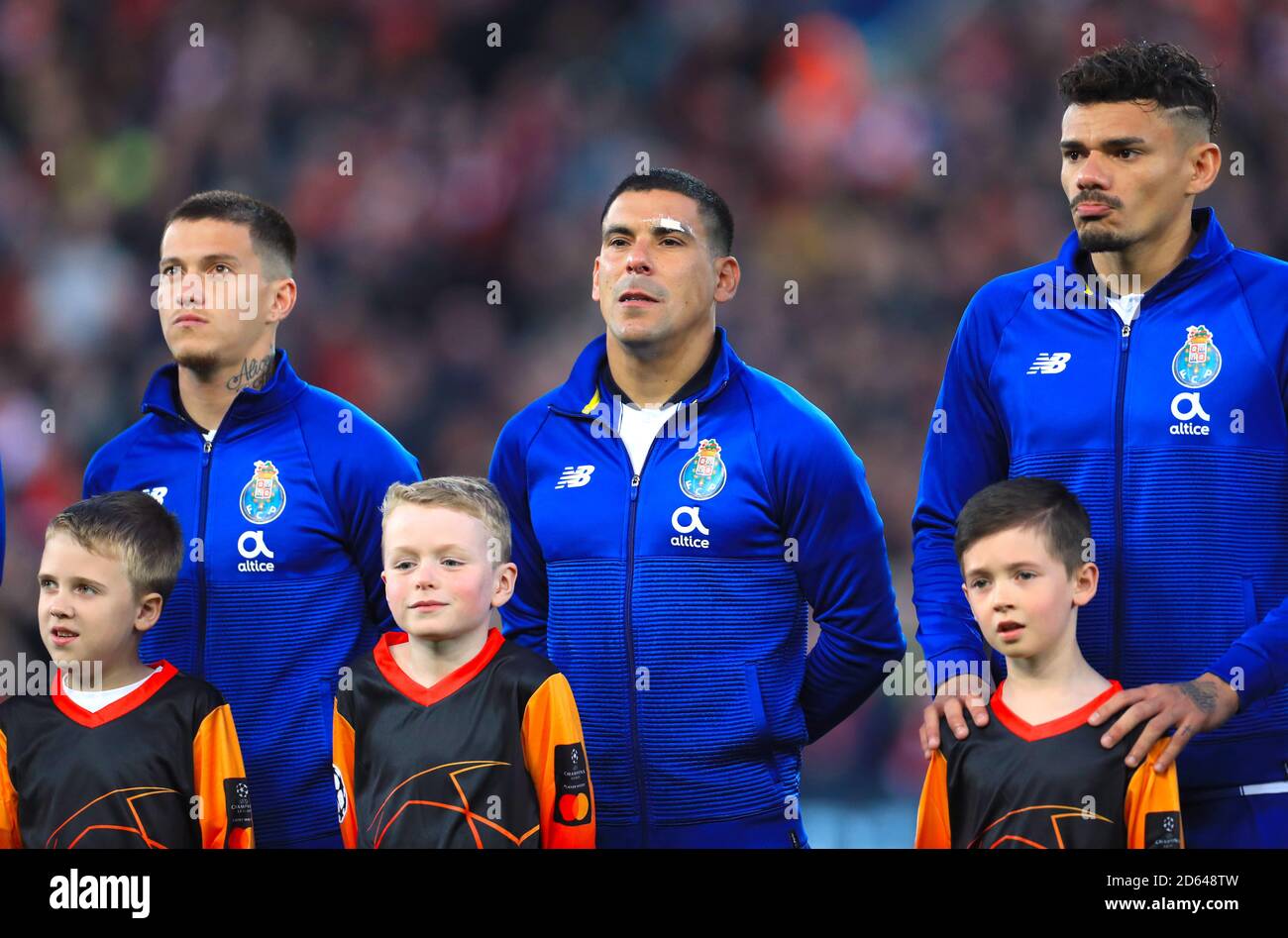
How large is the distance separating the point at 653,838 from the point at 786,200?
319 centimetres

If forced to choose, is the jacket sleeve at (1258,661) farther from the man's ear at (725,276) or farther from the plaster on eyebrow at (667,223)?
the plaster on eyebrow at (667,223)

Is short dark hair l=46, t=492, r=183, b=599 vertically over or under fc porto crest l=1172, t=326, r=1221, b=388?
under

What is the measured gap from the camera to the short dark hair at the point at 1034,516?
310 cm

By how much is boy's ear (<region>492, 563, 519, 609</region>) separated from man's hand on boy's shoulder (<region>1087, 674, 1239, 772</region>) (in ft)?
3.87

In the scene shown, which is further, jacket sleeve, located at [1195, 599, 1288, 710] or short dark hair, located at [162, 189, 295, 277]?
short dark hair, located at [162, 189, 295, 277]

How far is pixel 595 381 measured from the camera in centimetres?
368

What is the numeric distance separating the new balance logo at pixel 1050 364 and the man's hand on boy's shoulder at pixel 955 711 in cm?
68

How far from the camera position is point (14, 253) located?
20.6 ft

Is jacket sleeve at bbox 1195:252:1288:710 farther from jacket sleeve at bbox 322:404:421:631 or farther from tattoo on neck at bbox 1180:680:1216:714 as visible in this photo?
jacket sleeve at bbox 322:404:421:631

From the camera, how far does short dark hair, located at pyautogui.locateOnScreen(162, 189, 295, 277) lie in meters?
3.80

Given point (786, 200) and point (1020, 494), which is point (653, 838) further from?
point (786, 200)

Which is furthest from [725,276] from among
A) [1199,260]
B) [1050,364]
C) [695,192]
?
[1199,260]

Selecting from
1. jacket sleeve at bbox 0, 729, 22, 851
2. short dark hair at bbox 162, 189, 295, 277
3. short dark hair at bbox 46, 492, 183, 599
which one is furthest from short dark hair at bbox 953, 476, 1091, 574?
jacket sleeve at bbox 0, 729, 22, 851
